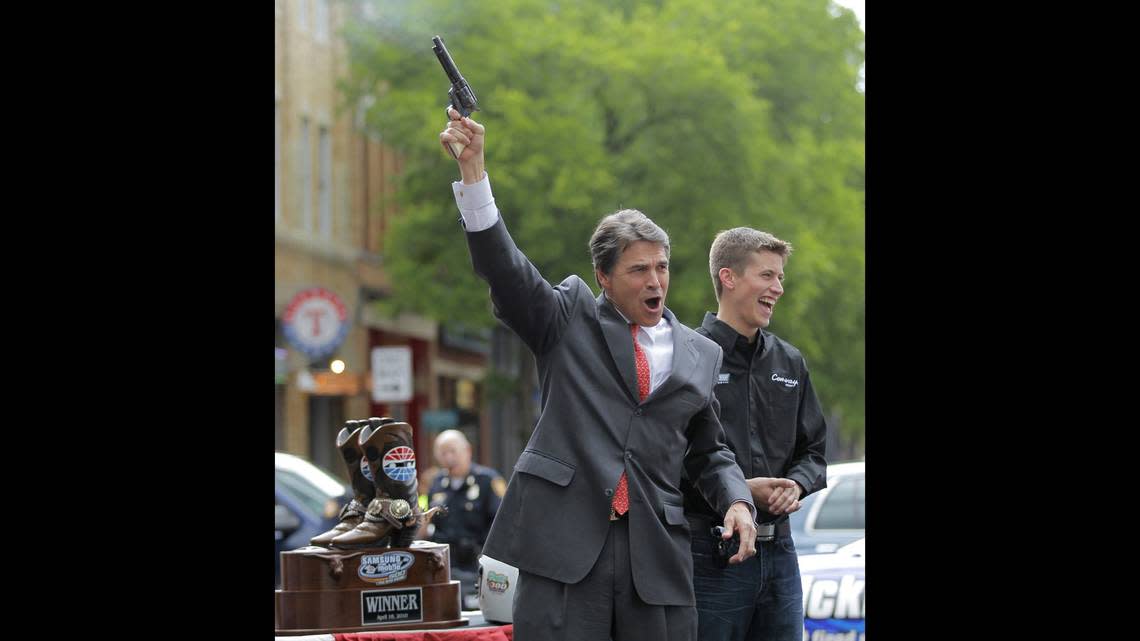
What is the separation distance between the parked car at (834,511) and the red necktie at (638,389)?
6.20 m

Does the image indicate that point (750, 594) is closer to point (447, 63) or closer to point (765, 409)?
point (765, 409)

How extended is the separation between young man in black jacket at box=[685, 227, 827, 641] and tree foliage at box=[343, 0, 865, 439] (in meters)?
20.1

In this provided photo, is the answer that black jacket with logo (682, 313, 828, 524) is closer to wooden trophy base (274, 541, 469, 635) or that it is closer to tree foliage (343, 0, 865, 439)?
wooden trophy base (274, 541, 469, 635)

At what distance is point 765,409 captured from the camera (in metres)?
5.70

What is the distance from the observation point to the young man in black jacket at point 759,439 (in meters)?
5.43

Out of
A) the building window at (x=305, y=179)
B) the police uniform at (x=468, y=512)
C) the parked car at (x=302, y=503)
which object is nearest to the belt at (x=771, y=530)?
the police uniform at (x=468, y=512)

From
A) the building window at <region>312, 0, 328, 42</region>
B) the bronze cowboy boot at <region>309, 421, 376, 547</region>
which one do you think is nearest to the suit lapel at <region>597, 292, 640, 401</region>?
the bronze cowboy boot at <region>309, 421, 376, 547</region>

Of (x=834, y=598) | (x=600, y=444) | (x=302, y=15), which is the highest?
(x=302, y=15)

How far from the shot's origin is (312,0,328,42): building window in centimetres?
3068

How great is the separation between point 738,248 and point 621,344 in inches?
38.5

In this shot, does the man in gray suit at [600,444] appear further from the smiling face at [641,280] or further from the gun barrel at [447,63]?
the gun barrel at [447,63]

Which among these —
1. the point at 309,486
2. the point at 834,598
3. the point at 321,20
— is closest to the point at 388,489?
the point at 834,598
